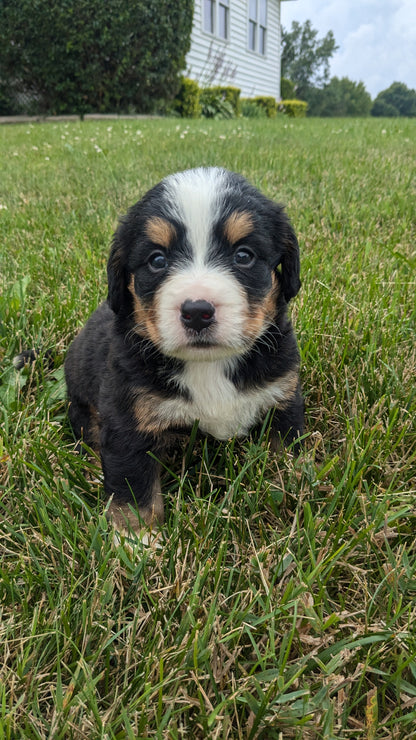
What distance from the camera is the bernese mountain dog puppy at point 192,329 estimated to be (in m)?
2.06

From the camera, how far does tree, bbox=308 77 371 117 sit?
67.7m

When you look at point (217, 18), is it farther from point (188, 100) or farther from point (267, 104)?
point (188, 100)

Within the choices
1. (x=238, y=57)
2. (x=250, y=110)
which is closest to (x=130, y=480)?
(x=250, y=110)

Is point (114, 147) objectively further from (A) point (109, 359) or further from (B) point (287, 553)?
(B) point (287, 553)

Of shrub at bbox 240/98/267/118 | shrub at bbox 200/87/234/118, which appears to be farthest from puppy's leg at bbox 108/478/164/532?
shrub at bbox 240/98/267/118

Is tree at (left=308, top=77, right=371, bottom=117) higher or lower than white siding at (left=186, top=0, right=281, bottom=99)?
higher

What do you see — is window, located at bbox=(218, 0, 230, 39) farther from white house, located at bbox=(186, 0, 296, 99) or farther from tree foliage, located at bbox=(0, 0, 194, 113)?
tree foliage, located at bbox=(0, 0, 194, 113)

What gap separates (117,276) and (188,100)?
22194mm

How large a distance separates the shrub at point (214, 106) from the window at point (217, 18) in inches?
149

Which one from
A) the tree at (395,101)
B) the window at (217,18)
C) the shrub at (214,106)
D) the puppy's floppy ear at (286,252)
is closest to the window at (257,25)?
the window at (217,18)

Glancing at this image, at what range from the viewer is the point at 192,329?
199 cm

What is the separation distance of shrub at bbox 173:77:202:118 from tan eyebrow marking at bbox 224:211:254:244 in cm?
2217

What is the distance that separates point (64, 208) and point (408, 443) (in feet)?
15.0

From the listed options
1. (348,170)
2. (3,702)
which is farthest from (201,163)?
(3,702)
